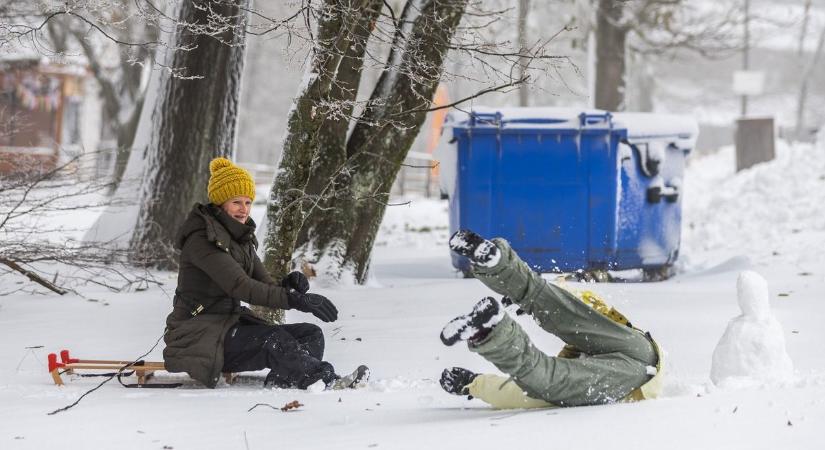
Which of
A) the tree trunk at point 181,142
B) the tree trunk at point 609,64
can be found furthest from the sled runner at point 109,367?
the tree trunk at point 609,64

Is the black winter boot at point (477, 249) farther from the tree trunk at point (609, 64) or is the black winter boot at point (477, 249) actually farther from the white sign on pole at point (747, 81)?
the white sign on pole at point (747, 81)

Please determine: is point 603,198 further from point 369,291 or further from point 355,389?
point 355,389

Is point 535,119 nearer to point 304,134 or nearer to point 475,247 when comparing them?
point 304,134

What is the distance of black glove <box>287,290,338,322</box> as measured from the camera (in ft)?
17.9

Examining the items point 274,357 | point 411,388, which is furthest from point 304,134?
point 411,388

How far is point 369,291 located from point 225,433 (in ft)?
14.7

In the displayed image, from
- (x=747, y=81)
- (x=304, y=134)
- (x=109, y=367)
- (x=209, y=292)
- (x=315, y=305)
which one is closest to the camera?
(x=315, y=305)

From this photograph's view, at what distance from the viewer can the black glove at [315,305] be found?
5.46 metres

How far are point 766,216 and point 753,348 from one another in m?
10.2

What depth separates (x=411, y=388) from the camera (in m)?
5.68

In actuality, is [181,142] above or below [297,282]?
above

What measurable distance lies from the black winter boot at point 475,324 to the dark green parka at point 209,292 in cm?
156

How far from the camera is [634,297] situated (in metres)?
8.48

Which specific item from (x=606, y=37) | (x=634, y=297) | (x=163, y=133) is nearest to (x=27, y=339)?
(x=163, y=133)
